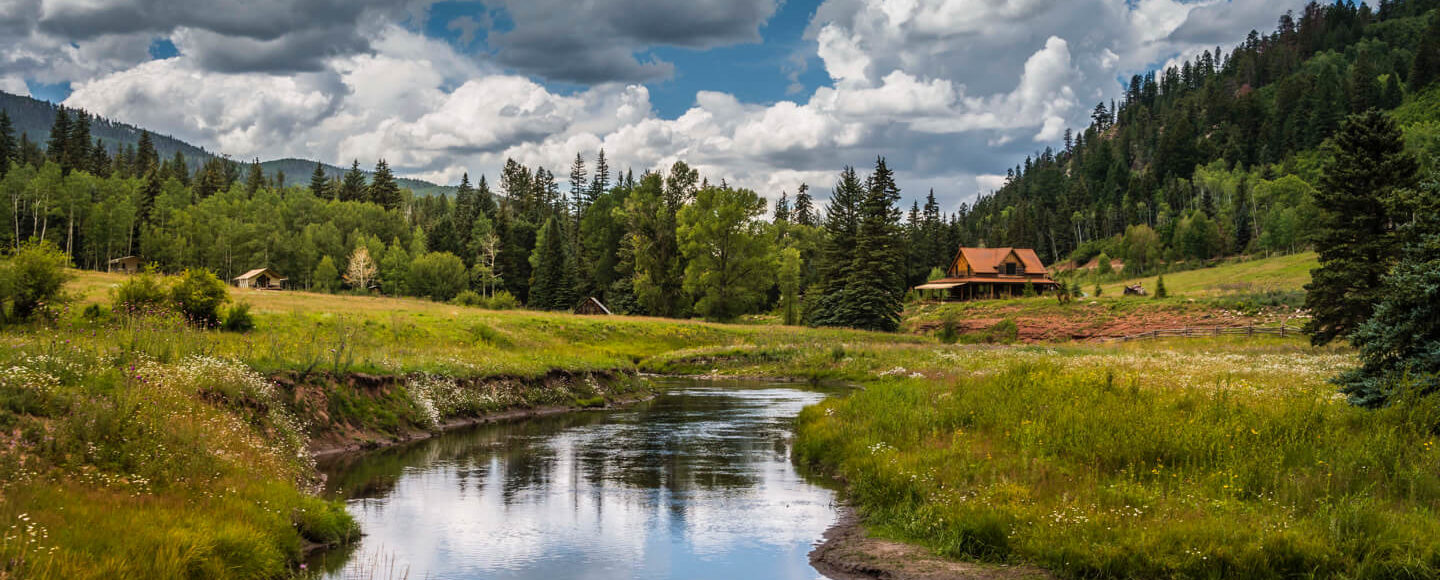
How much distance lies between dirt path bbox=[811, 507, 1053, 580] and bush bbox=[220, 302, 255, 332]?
92.4 feet

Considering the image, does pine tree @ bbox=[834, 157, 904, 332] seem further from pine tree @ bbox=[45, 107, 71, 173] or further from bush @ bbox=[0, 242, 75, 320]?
pine tree @ bbox=[45, 107, 71, 173]

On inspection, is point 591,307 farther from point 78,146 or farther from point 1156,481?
point 78,146

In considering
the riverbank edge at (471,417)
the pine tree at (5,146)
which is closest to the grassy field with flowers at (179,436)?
the riverbank edge at (471,417)

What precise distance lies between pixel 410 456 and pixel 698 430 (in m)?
8.53

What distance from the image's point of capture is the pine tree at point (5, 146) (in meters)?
120

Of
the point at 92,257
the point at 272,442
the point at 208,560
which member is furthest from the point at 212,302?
the point at 92,257

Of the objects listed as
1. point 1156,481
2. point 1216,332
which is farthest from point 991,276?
point 1156,481

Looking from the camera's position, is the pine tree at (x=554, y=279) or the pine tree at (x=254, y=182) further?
the pine tree at (x=254, y=182)

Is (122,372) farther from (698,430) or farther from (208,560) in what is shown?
(698,430)

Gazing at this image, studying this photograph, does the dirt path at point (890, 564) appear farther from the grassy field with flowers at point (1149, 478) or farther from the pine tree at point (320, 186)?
the pine tree at point (320, 186)

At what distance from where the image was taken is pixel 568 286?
102938 millimetres

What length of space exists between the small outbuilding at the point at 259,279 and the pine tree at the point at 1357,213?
107131mm

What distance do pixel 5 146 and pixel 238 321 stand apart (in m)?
127

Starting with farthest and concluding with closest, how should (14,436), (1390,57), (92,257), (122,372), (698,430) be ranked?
(1390,57)
(92,257)
(698,430)
(122,372)
(14,436)
